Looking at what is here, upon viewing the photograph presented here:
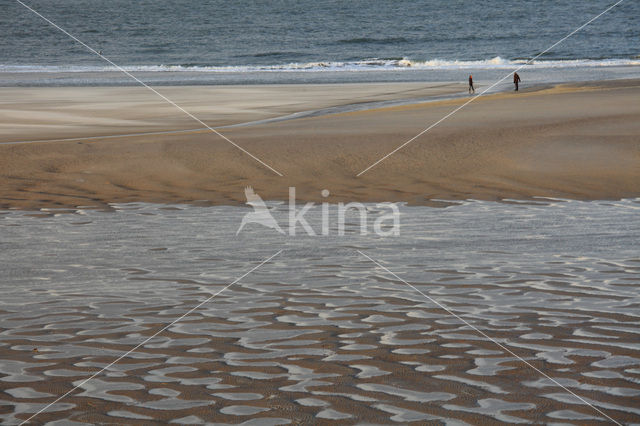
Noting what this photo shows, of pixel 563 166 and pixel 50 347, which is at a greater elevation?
pixel 563 166

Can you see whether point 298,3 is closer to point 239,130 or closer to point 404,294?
point 239,130

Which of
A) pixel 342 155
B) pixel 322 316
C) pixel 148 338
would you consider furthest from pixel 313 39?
pixel 148 338

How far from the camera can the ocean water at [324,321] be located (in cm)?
405

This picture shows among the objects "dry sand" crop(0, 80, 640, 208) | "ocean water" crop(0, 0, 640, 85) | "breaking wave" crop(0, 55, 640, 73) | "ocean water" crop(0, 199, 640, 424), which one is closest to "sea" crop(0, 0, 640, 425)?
"ocean water" crop(0, 199, 640, 424)

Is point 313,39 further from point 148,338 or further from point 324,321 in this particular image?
point 148,338

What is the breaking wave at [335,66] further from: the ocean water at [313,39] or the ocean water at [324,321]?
the ocean water at [324,321]

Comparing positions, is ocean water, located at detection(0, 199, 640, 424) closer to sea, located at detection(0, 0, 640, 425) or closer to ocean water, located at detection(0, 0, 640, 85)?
sea, located at detection(0, 0, 640, 425)

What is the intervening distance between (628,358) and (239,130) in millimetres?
11650

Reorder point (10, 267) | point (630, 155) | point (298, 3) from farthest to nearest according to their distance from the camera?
point (298, 3) → point (630, 155) → point (10, 267)

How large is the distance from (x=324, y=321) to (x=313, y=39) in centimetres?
6196

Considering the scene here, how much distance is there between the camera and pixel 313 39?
65.9m

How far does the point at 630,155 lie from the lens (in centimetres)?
1216

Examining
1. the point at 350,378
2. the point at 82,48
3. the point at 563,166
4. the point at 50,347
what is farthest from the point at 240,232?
the point at 82,48

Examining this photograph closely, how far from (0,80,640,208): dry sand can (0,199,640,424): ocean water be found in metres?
1.80
